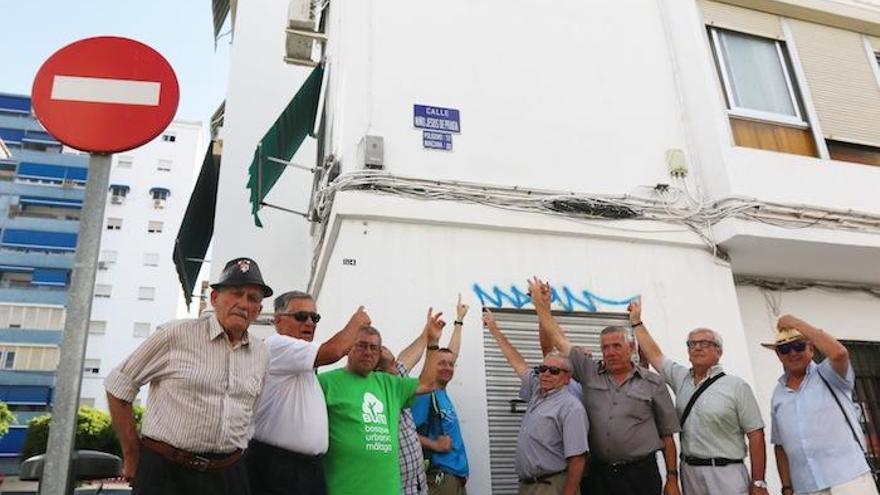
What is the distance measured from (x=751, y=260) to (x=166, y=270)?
161ft

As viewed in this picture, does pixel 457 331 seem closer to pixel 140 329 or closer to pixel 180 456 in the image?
pixel 180 456

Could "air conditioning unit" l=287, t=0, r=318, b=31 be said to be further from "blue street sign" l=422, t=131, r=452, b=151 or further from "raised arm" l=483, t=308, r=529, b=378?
"raised arm" l=483, t=308, r=529, b=378

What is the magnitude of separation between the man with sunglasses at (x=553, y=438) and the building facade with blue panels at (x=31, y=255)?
43290mm

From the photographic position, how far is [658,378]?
437 centimetres

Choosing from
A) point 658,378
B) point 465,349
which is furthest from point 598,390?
point 465,349

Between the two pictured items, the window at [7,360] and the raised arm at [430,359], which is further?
the window at [7,360]

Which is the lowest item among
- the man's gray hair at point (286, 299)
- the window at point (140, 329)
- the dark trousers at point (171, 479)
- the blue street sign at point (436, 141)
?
the dark trousers at point (171, 479)

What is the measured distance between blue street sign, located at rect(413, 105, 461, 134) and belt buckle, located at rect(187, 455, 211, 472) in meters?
3.73

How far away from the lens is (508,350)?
4.74 metres

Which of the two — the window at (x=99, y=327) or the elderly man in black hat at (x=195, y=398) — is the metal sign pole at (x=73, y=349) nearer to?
the elderly man in black hat at (x=195, y=398)

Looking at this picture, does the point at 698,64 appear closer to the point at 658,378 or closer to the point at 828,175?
the point at 828,175

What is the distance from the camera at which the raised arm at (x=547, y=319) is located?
178 inches

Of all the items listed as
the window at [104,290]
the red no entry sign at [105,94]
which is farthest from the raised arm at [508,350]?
the window at [104,290]

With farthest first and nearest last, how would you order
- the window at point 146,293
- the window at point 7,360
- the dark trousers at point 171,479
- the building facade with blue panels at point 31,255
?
the window at point 146,293 → the window at point 7,360 → the building facade with blue panels at point 31,255 → the dark trousers at point 171,479
